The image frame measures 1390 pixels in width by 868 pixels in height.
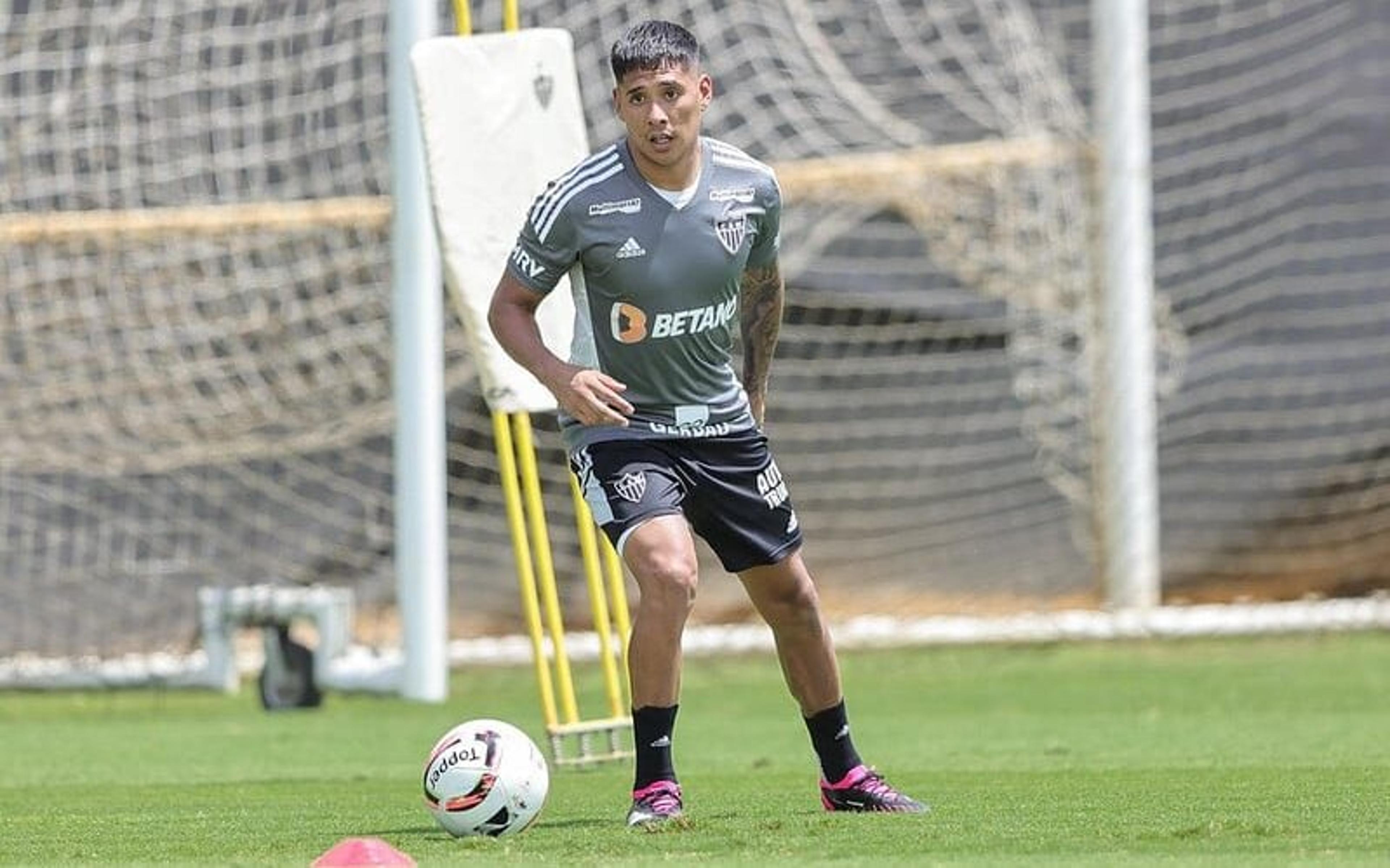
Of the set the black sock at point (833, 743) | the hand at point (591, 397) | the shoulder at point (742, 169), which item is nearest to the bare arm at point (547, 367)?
the hand at point (591, 397)

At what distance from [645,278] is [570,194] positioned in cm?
25

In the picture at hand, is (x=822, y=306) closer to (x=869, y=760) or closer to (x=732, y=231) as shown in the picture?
(x=869, y=760)

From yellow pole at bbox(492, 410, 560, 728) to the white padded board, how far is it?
11 cm

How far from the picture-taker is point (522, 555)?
7.58 meters

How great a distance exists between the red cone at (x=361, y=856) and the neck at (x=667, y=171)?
1.77m

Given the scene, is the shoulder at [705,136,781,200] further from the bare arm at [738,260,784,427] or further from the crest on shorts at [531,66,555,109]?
the crest on shorts at [531,66,555,109]

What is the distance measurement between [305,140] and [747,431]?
17.6ft

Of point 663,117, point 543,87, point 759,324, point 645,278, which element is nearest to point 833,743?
point 759,324

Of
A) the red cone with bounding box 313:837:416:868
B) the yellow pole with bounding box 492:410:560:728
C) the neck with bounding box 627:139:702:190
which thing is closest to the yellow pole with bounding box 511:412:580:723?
the yellow pole with bounding box 492:410:560:728

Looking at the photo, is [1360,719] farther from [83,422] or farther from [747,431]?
[83,422]

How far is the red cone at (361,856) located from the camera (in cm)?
464

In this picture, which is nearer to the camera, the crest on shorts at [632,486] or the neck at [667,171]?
the crest on shorts at [632,486]

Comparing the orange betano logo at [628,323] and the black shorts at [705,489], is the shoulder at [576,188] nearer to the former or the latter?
the orange betano logo at [628,323]

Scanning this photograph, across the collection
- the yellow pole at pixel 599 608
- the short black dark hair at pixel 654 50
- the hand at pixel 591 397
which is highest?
the short black dark hair at pixel 654 50
